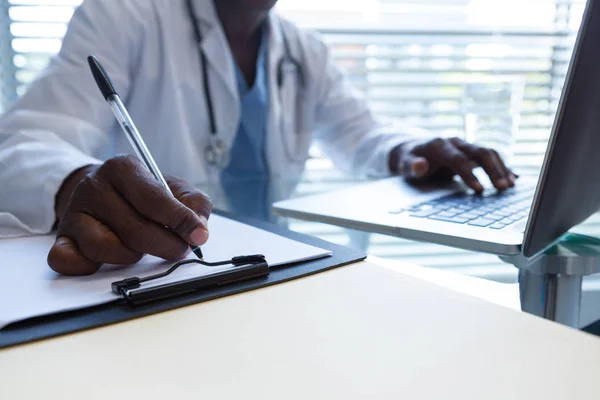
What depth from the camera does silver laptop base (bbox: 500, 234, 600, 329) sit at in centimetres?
43

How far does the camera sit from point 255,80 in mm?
1172

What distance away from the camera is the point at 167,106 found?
105 cm

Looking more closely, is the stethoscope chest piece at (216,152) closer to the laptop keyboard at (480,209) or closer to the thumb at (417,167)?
the thumb at (417,167)

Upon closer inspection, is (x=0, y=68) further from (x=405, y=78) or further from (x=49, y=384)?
(x=49, y=384)

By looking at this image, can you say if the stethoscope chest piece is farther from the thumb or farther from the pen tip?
the pen tip

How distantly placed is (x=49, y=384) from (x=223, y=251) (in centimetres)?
20

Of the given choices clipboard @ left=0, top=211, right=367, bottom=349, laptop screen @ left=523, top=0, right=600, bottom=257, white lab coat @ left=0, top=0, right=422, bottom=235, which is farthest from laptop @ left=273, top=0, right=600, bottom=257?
white lab coat @ left=0, top=0, right=422, bottom=235

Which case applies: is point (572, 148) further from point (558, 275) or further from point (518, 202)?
point (518, 202)

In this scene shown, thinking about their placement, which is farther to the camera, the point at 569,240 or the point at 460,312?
the point at 569,240

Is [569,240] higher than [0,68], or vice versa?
[0,68]

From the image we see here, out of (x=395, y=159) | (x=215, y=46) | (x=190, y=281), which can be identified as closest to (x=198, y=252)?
(x=190, y=281)

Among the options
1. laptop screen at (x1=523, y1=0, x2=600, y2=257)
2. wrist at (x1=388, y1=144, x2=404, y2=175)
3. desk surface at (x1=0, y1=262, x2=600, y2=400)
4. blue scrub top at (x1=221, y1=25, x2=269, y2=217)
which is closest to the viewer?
desk surface at (x1=0, y1=262, x2=600, y2=400)

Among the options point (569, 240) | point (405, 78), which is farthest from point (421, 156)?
point (405, 78)

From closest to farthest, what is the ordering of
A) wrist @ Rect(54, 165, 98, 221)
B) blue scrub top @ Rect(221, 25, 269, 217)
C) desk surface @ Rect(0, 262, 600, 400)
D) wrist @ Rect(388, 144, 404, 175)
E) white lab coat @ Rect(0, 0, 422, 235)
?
1. desk surface @ Rect(0, 262, 600, 400)
2. wrist @ Rect(54, 165, 98, 221)
3. white lab coat @ Rect(0, 0, 422, 235)
4. wrist @ Rect(388, 144, 404, 175)
5. blue scrub top @ Rect(221, 25, 269, 217)
